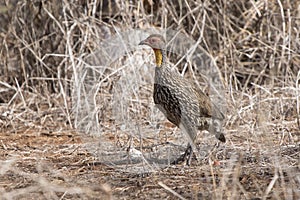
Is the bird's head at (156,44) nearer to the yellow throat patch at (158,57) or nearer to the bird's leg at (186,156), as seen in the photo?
the yellow throat patch at (158,57)

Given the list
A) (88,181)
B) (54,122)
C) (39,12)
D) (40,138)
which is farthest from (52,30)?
(88,181)

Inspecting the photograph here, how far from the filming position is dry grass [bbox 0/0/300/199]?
533cm

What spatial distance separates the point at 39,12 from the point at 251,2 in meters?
2.45

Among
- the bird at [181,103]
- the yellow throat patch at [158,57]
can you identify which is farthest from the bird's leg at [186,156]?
the yellow throat patch at [158,57]

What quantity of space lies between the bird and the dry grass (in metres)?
0.21

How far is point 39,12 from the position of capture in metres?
7.60

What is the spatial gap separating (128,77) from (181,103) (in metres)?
2.00

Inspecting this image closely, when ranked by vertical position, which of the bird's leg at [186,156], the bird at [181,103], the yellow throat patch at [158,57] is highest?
the yellow throat patch at [158,57]

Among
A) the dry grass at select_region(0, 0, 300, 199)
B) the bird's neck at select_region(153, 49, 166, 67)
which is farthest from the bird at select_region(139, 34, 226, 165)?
the dry grass at select_region(0, 0, 300, 199)

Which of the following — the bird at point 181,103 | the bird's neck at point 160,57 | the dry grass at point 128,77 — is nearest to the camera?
the bird at point 181,103

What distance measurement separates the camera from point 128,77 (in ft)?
22.2

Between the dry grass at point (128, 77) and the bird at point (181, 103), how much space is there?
21 centimetres

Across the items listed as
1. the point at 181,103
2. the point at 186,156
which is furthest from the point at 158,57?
the point at 186,156

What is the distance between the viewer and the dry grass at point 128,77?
5328 millimetres
